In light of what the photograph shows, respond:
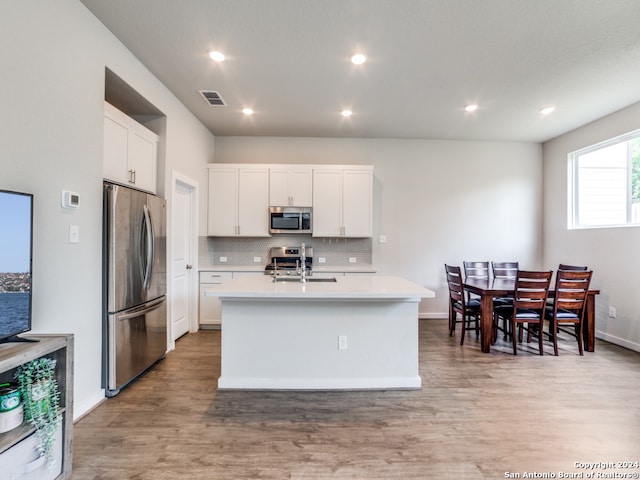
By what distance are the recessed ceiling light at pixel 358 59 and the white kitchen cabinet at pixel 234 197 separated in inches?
88.3

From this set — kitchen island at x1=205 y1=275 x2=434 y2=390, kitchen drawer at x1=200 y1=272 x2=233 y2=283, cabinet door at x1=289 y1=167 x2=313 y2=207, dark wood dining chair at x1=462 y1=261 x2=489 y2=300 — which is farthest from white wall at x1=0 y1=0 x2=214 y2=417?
dark wood dining chair at x1=462 y1=261 x2=489 y2=300

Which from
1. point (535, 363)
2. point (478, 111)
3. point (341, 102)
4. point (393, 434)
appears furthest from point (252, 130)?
point (535, 363)

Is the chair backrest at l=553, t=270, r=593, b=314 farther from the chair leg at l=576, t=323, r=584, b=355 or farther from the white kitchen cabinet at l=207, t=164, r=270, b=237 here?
the white kitchen cabinet at l=207, t=164, r=270, b=237

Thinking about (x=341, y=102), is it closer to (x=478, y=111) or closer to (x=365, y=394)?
(x=478, y=111)

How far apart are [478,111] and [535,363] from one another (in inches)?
119

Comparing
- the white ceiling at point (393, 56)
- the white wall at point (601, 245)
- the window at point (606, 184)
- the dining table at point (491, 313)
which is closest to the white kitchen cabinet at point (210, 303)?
the white ceiling at point (393, 56)

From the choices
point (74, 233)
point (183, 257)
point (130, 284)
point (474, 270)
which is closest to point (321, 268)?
point (183, 257)

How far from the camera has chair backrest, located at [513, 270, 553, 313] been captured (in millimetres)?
3465

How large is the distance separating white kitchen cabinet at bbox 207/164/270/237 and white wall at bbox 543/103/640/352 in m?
4.54

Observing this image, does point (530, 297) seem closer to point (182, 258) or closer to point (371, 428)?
point (371, 428)

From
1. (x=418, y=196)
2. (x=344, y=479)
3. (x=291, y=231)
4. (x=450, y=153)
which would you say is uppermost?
(x=450, y=153)

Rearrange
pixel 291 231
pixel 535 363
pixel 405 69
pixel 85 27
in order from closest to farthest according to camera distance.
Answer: pixel 85 27, pixel 405 69, pixel 535 363, pixel 291 231

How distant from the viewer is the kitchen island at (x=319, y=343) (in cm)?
267

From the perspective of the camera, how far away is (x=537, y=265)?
5.25 metres
